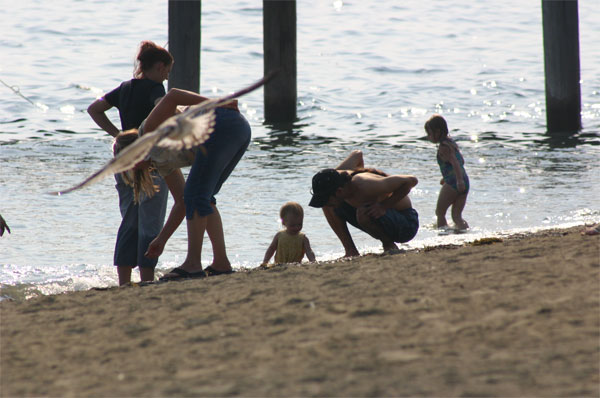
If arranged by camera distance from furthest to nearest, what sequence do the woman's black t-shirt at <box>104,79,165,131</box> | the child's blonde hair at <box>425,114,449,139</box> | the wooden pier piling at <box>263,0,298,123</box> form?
the wooden pier piling at <box>263,0,298,123</box> → the child's blonde hair at <box>425,114,449,139</box> → the woman's black t-shirt at <box>104,79,165,131</box>

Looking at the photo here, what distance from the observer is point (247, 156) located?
11938 mm

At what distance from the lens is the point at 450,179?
7.74m

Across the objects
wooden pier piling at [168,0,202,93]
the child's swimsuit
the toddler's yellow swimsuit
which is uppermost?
wooden pier piling at [168,0,202,93]

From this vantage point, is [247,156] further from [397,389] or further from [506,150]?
[397,389]

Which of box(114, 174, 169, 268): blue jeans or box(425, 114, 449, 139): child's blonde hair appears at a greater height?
box(425, 114, 449, 139): child's blonde hair

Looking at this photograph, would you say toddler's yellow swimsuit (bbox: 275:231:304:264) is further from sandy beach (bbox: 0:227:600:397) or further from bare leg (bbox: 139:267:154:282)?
sandy beach (bbox: 0:227:600:397)

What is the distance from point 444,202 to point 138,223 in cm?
344

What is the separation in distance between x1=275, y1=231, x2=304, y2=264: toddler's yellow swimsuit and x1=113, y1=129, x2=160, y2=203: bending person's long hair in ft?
5.21

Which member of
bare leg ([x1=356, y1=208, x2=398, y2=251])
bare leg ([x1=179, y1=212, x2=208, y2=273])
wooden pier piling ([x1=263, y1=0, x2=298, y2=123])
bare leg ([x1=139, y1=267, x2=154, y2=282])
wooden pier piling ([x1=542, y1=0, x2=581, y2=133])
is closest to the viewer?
bare leg ([x1=179, y1=212, x2=208, y2=273])

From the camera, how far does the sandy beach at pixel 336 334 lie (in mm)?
2854

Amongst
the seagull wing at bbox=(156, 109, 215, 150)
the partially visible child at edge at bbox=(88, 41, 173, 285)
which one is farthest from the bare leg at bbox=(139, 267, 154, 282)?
the seagull wing at bbox=(156, 109, 215, 150)

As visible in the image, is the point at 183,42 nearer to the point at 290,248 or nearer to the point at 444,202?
the point at 444,202

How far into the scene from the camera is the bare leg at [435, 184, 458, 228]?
769 cm

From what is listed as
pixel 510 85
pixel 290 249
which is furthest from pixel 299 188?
pixel 510 85
